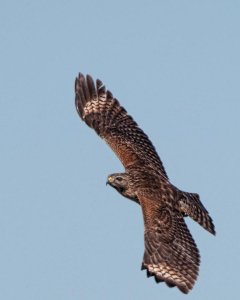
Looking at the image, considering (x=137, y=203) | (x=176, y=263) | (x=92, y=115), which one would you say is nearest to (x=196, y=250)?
(x=176, y=263)

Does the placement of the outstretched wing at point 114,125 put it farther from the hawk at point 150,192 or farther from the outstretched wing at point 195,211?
the outstretched wing at point 195,211

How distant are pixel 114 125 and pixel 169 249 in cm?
586

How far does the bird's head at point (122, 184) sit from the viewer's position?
24.7 meters

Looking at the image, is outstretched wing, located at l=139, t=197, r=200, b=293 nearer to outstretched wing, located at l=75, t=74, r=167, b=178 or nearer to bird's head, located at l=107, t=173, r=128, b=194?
bird's head, located at l=107, t=173, r=128, b=194

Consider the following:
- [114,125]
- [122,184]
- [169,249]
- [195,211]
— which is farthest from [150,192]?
[114,125]

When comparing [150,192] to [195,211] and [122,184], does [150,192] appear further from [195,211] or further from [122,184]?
[195,211]

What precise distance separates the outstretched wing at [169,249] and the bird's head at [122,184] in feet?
4.20

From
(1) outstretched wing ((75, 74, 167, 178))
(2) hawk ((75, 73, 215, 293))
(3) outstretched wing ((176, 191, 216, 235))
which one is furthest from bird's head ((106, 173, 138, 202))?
(3) outstretched wing ((176, 191, 216, 235))

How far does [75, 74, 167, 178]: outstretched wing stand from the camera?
26.1 metres

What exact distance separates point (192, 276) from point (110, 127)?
6554 millimetres

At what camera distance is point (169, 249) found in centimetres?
2255

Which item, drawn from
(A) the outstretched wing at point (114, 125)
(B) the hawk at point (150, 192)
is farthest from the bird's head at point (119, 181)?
(A) the outstretched wing at point (114, 125)

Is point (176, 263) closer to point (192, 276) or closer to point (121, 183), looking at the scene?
point (192, 276)

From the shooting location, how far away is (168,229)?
22.9 meters
